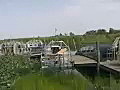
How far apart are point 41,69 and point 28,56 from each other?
9730 mm

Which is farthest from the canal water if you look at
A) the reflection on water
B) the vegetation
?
the vegetation

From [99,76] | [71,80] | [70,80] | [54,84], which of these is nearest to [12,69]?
[70,80]

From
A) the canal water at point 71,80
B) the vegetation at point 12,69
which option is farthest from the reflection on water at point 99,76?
the vegetation at point 12,69

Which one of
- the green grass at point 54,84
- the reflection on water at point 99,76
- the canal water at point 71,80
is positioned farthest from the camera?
the reflection on water at point 99,76

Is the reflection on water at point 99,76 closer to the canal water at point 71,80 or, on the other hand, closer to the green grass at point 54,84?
the canal water at point 71,80

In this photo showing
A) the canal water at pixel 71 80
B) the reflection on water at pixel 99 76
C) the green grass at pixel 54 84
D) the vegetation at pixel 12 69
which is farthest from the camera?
the vegetation at pixel 12 69

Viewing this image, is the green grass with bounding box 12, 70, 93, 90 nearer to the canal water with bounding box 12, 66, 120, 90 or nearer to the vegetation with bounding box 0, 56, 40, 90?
the canal water with bounding box 12, 66, 120, 90

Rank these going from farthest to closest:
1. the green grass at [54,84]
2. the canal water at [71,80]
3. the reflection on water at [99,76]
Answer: the reflection on water at [99,76] < the canal water at [71,80] < the green grass at [54,84]

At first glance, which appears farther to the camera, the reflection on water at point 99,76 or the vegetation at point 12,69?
the vegetation at point 12,69

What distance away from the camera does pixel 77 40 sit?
72.7 meters

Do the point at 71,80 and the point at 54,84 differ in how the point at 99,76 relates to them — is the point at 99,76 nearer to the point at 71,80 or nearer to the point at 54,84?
the point at 71,80

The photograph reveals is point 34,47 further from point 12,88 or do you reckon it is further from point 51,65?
point 12,88

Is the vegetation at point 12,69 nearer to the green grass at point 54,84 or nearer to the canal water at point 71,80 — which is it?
the canal water at point 71,80

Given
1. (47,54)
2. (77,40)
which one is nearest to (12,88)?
(47,54)
